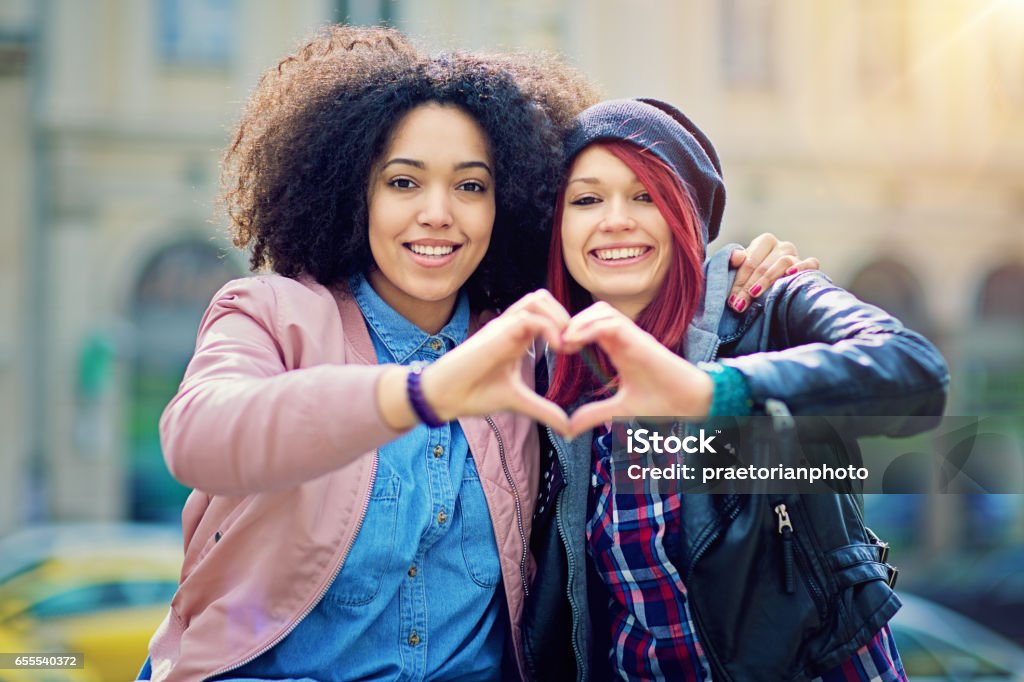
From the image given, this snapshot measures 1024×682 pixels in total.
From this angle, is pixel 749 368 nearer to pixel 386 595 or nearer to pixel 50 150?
pixel 386 595

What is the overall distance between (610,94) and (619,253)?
29.1 ft

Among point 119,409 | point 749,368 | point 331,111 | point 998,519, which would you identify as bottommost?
point 998,519

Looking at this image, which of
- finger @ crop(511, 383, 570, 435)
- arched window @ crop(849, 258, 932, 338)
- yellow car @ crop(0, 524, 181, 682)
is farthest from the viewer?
arched window @ crop(849, 258, 932, 338)

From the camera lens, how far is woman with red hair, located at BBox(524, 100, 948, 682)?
5.66 feet

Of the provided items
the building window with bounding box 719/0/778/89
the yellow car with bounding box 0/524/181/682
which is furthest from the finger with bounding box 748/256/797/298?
the building window with bounding box 719/0/778/89

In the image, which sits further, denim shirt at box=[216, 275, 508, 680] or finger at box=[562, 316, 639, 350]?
denim shirt at box=[216, 275, 508, 680]

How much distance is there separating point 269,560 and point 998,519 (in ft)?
35.2

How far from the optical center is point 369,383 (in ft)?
5.08

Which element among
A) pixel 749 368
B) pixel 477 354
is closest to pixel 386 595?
pixel 477 354

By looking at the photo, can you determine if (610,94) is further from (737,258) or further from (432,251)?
(432,251)

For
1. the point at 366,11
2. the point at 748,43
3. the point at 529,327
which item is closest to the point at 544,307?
the point at 529,327

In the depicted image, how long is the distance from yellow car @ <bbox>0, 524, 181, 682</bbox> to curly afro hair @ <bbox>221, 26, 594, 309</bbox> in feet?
8.97

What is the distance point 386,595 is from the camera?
2.02 metres

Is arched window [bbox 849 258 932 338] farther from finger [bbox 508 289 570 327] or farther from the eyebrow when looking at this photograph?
finger [bbox 508 289 570 327]
